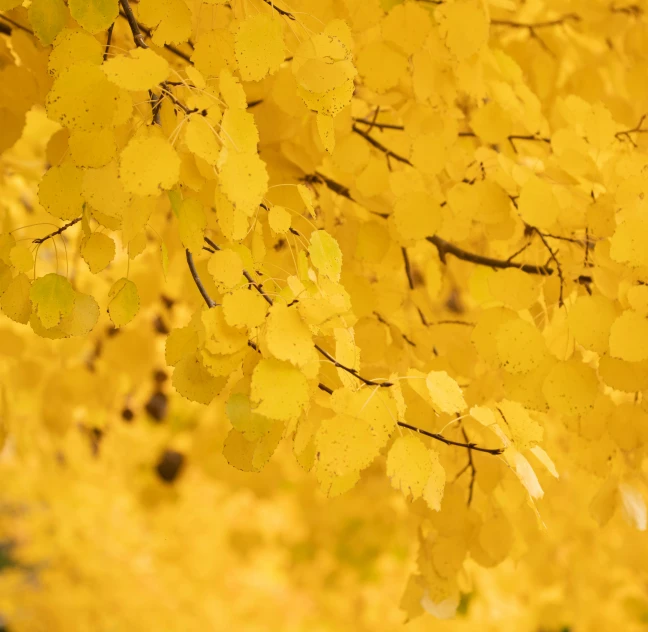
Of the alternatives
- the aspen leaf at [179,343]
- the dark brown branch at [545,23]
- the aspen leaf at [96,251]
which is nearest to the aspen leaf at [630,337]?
the aspen leaf at [179,343]

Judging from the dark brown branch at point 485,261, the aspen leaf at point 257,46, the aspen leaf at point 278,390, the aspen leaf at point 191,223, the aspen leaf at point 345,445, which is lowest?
the dark brown branch at point 485,261

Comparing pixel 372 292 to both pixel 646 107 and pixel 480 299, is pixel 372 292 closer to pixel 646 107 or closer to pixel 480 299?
pixel 480 299

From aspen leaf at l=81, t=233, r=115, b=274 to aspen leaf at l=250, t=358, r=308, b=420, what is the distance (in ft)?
0.79

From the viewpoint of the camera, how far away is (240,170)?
0.50m

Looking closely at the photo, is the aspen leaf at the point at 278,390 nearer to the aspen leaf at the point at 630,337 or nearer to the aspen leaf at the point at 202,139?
the aspen leaf at the point at 202,139

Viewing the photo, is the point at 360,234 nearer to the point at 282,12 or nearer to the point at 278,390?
the point at 282,12

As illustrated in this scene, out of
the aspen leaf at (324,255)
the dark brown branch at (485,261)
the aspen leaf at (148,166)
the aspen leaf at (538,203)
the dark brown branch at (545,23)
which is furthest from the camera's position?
the dark brown branch at (545,23)

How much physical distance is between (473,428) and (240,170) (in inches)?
21.6

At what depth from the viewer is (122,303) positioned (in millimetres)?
651

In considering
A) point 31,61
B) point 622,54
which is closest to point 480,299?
point 31,61

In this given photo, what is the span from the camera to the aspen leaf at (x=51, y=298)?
2.03ft

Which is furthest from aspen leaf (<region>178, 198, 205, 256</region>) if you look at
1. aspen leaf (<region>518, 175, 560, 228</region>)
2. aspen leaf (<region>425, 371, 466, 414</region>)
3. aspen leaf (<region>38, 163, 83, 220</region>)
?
aspen leaf (<region>518, 175, 560, 228</region>)

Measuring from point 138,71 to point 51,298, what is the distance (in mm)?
234

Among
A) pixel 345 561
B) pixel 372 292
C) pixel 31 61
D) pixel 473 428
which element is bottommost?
pixel 345 561
